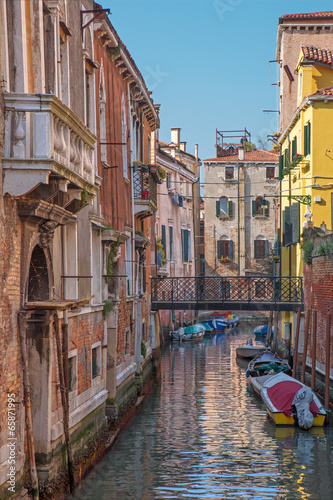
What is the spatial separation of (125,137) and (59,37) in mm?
6648

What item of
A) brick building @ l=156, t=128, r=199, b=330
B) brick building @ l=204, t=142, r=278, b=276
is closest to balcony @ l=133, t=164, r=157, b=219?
brick building @ l=156, t=128, r=199, b=330

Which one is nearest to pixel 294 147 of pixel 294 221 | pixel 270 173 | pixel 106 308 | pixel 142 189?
pixel 294 221

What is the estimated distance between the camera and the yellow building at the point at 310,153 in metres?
19.4

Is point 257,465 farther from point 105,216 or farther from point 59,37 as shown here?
point 59,37

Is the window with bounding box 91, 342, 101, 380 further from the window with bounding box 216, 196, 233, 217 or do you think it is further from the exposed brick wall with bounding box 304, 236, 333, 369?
the window with bounding box 216, 196, 233, 217

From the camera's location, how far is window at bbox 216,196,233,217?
1594 inches

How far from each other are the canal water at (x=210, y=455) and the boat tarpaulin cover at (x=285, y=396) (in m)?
0.38

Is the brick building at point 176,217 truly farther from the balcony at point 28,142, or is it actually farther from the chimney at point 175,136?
the balcony at point 28,142

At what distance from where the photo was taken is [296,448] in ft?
39.5

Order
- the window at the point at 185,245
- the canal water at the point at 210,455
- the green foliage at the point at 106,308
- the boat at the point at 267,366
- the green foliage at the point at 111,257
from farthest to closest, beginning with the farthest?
the window at the point at 185,245
the boat at the point at 267,366
the green foliage at the point at 111,257
the green foliage at the point at 106,308
the canal water at the point at 210,455

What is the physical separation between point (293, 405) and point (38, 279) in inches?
287

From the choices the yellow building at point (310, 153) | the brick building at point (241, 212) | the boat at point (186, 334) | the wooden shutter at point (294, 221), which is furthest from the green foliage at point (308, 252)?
the brick building at point (241, 212)

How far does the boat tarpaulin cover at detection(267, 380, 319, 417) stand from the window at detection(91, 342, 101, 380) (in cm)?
424

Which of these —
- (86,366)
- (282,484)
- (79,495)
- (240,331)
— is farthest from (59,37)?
(240,331)
